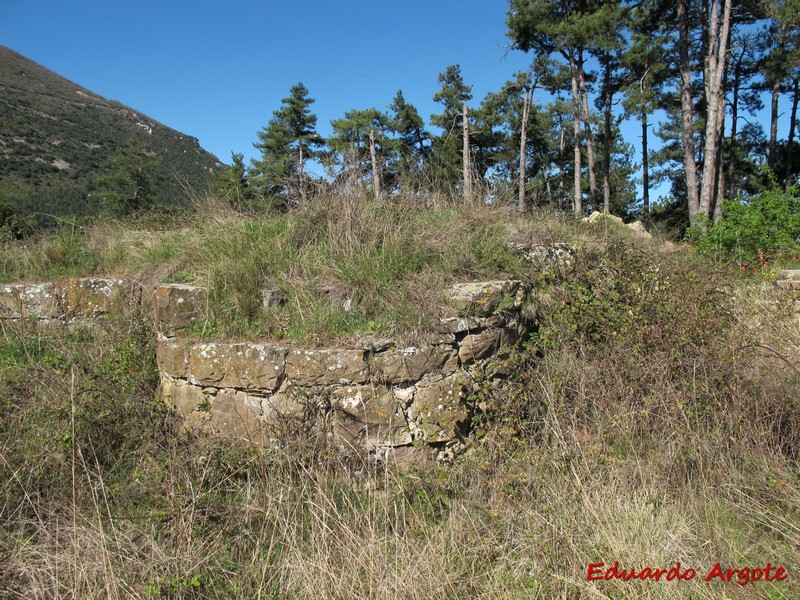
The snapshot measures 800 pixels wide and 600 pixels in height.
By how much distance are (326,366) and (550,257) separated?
260 centimetres

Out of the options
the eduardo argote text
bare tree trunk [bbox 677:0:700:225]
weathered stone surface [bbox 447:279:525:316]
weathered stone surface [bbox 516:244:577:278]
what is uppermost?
bare tree trunk [bbox 677:0:700:225]

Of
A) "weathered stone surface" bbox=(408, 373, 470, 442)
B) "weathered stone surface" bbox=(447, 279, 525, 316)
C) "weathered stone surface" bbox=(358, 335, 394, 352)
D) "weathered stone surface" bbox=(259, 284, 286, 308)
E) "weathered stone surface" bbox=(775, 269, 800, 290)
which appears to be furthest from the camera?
"weathered stone surface" bbox=(775, 269, 800, 290)

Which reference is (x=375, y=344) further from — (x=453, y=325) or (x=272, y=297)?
(x=272, y=297)

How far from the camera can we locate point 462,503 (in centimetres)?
266

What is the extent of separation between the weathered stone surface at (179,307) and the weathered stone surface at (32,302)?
1.67 m

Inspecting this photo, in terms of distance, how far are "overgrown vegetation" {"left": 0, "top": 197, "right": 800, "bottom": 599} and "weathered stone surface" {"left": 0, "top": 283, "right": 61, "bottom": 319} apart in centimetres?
27

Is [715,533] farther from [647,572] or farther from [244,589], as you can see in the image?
[244,589]

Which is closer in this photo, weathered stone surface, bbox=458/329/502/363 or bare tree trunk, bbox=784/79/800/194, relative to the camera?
weathered stone surface, bbox=458/329/502/363

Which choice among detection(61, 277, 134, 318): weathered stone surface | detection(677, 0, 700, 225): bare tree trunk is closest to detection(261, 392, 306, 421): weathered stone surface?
detection(61, 277, 134, 318): weathered stone surface

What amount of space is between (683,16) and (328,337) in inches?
702

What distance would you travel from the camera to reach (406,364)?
10.6ft

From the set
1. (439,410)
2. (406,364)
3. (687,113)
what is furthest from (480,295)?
(687,113)

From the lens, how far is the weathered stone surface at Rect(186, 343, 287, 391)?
3387 millimetres

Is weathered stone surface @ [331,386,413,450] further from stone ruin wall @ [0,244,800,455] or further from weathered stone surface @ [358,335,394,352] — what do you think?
weathered stone surface @ [358,335,394,352]
